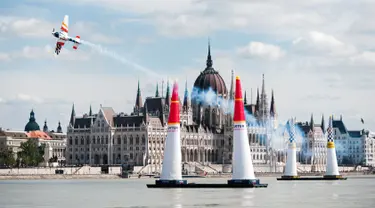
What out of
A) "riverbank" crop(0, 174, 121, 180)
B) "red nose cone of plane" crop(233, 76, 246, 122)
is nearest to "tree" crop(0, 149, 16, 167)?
"riverbank" crop(0, 174, 121, 180)

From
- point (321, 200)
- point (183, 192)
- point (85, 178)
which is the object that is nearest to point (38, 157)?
point (85, 178)

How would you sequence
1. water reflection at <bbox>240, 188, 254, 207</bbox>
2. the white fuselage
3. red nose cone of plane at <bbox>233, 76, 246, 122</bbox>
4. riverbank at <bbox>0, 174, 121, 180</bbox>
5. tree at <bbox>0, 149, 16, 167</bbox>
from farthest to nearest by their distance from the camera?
tree at <bbox>0, 149, 16, 167</bbox> → riverbank at <bbox>0, 174, 121, 180</bbox> → the white fuselage → red nose cone of plane at <bbox>233, 76, 246, 122</bbox> → water reflection at <bbox>240, 188, 254, 207</bbox>

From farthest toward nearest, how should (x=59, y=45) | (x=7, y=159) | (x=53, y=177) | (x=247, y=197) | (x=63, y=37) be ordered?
(x=7, y=159)
(x=53, y=177)
(x=63, y=37)
(x=59, y=45)
(x=247, y=197)

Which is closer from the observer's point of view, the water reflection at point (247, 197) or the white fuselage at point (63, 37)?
the water reflection at point (247, 197)

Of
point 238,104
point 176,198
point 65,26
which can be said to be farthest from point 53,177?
point 176,198

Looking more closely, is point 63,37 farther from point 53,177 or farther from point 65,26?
point 53,177

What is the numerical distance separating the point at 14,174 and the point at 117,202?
305 ft

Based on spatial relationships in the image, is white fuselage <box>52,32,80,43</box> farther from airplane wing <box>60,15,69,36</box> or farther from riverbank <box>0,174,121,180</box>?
riverbank <box>0,174,121,180</box>

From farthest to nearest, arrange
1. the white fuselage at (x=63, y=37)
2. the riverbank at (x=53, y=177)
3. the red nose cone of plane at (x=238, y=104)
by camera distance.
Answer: the riverbank at (x=53, y=177) < the white fuselage at (x=63, y=37) < the red nose cone of plane at (x=238, y=104)

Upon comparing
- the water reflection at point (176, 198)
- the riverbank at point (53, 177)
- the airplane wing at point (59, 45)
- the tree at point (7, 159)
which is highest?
the airplane wing at point (59, 45)

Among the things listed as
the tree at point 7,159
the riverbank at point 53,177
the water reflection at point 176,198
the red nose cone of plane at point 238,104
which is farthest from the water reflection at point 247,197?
the tree at point 7,159

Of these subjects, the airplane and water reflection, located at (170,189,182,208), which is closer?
water reflection, located at (170,189,182,208)

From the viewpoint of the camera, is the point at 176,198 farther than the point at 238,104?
No

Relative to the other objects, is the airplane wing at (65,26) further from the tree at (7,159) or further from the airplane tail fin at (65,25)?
the tree at (7,159)
